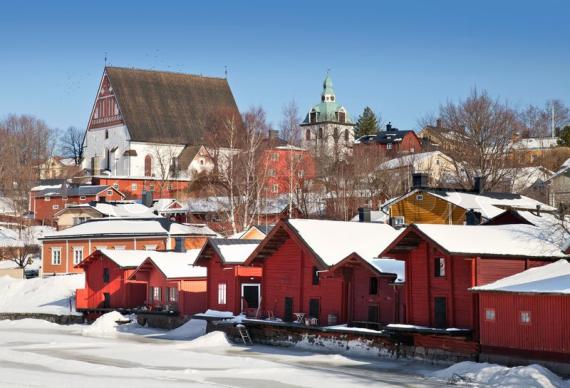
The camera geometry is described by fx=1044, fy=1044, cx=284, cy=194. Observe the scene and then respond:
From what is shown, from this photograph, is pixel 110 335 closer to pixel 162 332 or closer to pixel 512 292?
pixel 162 332

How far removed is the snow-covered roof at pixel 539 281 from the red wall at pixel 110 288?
1244 inches

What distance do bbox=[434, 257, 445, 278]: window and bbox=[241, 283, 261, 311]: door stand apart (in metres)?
14.5

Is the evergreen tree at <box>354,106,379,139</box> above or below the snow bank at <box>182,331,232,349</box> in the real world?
above

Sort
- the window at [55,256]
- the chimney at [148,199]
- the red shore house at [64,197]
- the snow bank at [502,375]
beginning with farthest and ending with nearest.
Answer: the red shore house at [64,197] → the chimney at [148,199] → the window at [55,256] → the snow bank at [502,375]

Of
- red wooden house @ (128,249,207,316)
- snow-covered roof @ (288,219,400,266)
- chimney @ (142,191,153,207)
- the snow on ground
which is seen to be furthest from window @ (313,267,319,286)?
chimney @ (142,191,153,207)

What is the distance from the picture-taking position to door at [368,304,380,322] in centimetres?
4872

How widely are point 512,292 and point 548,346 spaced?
8.40 feet

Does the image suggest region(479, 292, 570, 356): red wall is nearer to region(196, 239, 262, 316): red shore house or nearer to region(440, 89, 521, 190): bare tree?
region(196, 239, 262, 316): red shore house

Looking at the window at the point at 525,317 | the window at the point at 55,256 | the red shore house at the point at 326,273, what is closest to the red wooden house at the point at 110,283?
the window at the point at 55,256

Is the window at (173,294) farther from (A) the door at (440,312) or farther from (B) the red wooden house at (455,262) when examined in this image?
(A) the door at (440,312)

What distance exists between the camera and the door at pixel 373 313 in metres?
48.7

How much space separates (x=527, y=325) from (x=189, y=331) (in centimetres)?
2358

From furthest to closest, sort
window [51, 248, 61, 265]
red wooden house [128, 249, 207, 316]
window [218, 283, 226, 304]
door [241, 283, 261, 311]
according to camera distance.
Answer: window [51, 248, 61, 265]
red wooden house [128, 249, 207, 316]
window [218, 283, 226, 304]
door [241, 283, 261, 311]

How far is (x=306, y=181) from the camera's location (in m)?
96.1
